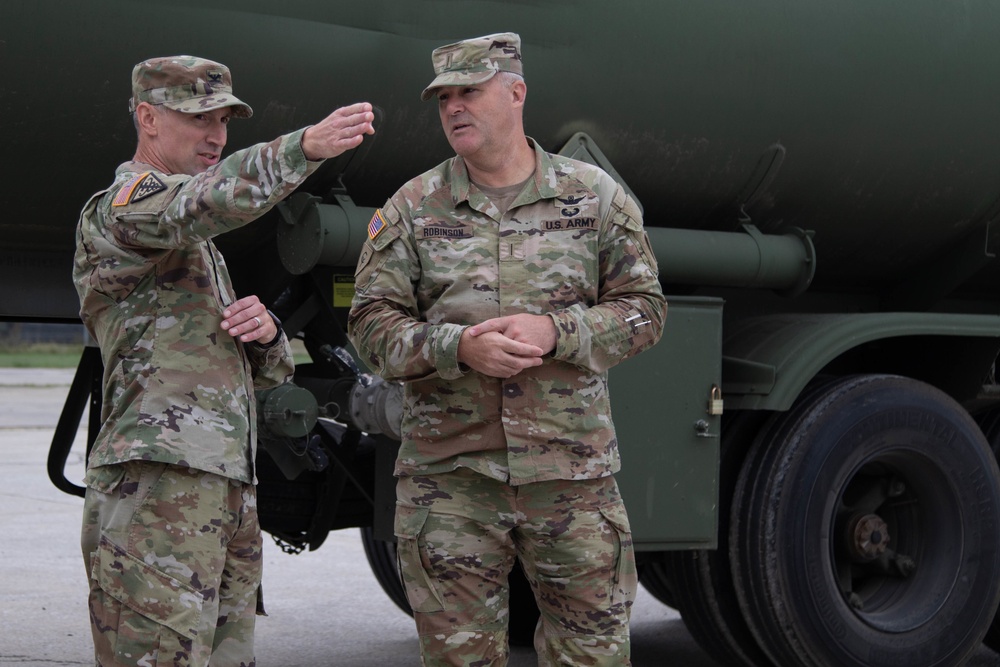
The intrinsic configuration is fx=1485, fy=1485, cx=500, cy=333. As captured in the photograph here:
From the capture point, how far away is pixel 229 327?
9.88 ft

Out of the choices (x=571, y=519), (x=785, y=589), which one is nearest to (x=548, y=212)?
(x=571, y=519)

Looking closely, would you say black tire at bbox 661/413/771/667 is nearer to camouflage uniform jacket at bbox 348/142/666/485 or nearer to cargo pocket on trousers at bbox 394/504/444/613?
camouflage uniform jacket at bbox 348/142/666/485

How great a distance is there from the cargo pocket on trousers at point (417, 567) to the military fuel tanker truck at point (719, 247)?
0.72 m

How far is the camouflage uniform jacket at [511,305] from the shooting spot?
3.14 m

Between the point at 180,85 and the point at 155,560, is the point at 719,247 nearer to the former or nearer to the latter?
the point at 180,85

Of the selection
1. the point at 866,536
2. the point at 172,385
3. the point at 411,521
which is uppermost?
the point at 172,385

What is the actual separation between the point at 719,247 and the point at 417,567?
1.79m

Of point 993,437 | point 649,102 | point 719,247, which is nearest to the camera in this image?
point 649,102

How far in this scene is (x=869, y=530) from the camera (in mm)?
4734

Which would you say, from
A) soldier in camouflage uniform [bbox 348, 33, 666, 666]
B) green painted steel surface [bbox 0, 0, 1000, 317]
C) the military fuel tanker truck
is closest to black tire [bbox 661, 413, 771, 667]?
the military fuel tanker truck

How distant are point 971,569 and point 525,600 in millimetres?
1629

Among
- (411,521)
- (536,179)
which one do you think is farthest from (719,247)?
(411,521)

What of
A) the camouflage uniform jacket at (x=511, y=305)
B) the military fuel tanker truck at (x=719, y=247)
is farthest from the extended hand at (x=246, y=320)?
the military fuel tanker truck at (x=719, y=247)

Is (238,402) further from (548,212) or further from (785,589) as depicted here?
(785,589)
